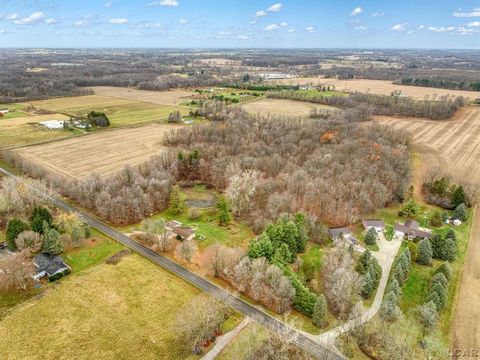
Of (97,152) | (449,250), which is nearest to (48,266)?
(97,152)

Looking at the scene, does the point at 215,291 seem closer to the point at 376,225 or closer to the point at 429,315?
the point at 429,315

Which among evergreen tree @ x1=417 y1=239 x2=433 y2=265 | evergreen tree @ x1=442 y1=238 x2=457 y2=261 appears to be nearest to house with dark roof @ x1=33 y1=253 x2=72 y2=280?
evergreen tree @ x1=417 y1=239 x2=433 y2=265

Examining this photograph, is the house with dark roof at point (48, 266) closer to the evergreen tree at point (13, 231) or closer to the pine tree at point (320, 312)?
the evergreen tree at point (13, 231)

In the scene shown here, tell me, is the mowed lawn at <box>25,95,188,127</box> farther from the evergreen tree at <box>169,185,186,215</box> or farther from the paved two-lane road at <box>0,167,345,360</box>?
the paved two-lane road at <box>0,167,345,360</box>

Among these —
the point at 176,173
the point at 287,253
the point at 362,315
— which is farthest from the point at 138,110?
the point at 362,315

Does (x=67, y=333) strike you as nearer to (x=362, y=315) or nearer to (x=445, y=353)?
(x=362, y=315)

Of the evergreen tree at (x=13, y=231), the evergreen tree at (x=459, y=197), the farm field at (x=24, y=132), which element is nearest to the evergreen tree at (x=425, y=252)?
the evergreen tree at (x=459, y=197)
